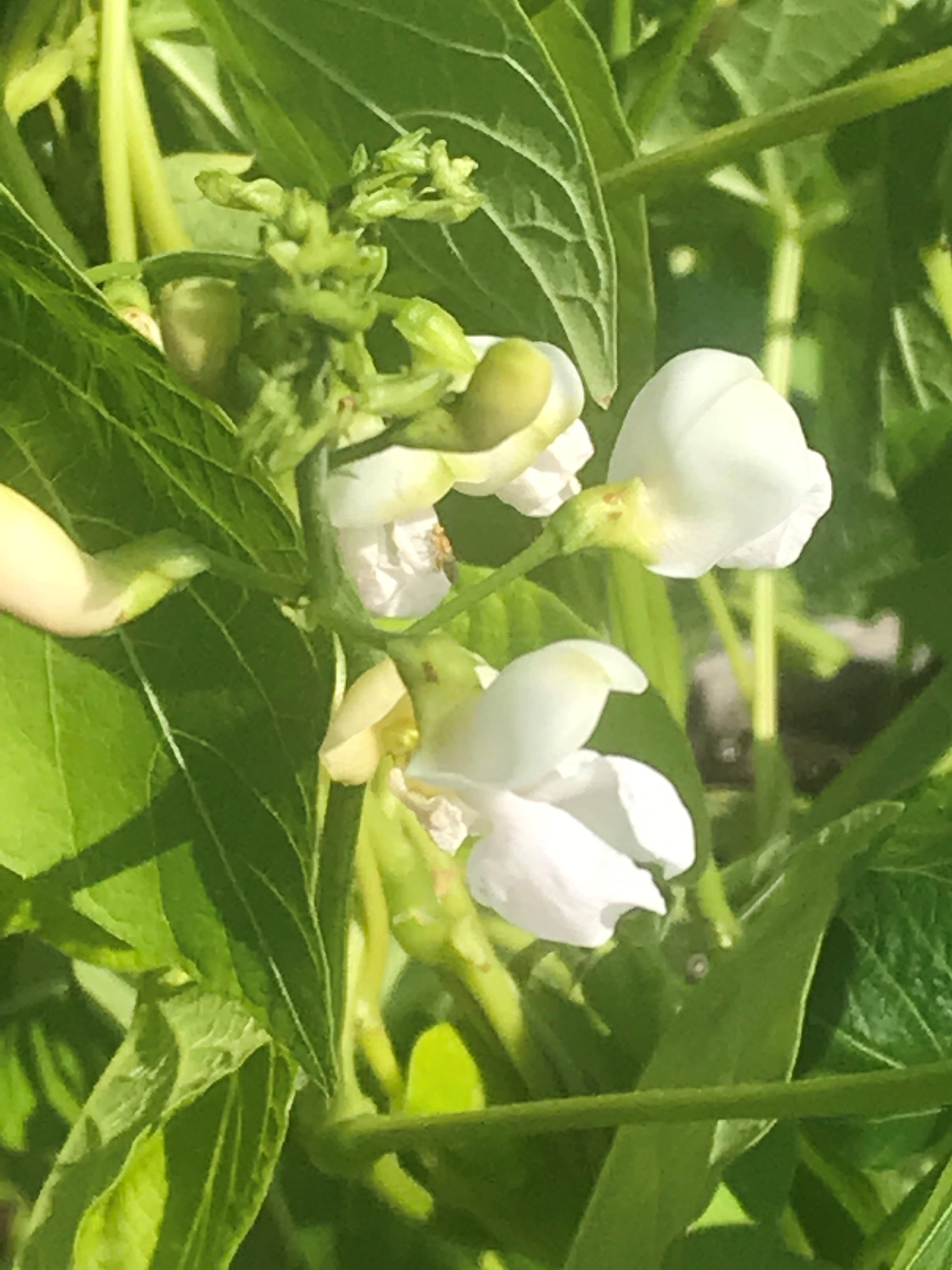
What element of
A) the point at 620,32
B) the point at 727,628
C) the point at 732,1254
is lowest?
the point at 732,1254

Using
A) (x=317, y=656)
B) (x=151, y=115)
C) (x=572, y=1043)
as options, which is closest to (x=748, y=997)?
(x=572, y=1043)

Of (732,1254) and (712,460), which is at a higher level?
(712,460)

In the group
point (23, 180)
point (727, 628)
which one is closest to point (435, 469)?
point (23, 180)

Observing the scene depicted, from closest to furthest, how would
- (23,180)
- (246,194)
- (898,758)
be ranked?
(246,194), (23,180), (898,758)

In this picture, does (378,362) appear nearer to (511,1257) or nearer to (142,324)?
(142,324)

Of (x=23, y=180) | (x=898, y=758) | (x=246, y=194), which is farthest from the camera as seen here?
(x=898, y=758)

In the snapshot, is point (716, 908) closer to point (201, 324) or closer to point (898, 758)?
point (898, 758)

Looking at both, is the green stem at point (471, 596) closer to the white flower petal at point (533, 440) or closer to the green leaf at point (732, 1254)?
the white flower petal at point (533, 440)
